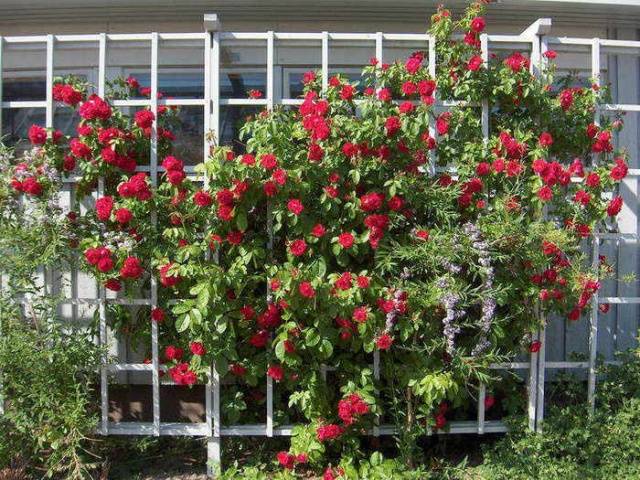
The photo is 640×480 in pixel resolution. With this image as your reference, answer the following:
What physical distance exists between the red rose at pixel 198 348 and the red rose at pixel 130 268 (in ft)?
1.59

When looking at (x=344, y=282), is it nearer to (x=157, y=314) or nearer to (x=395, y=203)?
(x=395, y=203)

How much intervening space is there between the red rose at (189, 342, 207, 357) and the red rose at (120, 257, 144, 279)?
0.49 meters

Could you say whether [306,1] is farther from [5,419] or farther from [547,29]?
[5,419]

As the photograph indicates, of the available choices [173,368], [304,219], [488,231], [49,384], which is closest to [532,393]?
[488,231]

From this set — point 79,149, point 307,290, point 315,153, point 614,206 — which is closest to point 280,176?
point 315,153

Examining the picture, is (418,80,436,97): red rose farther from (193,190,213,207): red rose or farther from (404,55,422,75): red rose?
(193,190,213,207): red rose

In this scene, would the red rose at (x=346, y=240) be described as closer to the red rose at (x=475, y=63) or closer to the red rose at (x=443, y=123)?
the red rose at (x=443, y=123)

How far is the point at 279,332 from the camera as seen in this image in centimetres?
314

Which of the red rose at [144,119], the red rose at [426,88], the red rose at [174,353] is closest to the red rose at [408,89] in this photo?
the red rose at [426,88]

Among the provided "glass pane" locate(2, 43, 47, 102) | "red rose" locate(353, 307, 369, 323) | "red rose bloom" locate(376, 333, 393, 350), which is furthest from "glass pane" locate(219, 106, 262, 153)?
"red rose bloom" locate(376, 333, 393, 350)

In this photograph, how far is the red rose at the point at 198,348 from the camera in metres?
3.08

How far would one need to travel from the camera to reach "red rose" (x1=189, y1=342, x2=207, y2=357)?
10.1 feet

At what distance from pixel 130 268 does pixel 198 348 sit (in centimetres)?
56

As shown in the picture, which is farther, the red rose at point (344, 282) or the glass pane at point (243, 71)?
the glass pane at point (243, 71)
